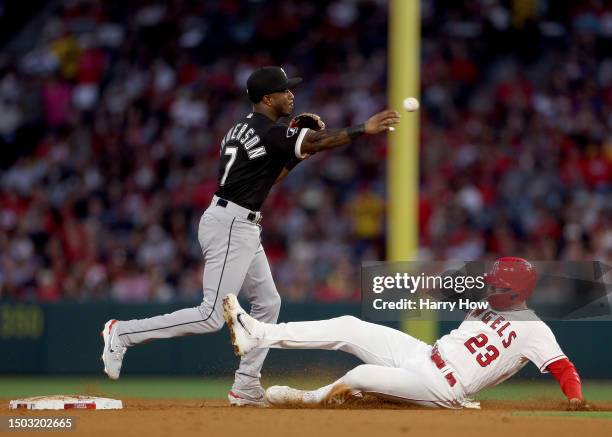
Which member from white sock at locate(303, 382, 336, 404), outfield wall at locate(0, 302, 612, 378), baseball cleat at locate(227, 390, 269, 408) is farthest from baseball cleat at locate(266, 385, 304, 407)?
outfield wall at locate(0, 302, 612, 378)

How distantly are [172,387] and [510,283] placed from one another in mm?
4474

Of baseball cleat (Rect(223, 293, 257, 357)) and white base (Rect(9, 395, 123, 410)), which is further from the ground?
baseball cleat (Rect(223, 293, 257, 357))

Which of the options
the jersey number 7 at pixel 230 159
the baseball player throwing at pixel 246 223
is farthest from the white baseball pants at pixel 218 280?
the jersey number 7 at pixel 230 159

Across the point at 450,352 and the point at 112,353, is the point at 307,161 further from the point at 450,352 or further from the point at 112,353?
the point at 450,352

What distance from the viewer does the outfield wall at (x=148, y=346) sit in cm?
1112

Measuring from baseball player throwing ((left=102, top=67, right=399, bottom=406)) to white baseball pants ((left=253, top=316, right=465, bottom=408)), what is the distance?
484 mm

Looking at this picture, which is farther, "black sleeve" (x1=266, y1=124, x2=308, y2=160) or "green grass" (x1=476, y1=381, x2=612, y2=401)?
"green grass" (x1=476, y1=381, x2=612, y2=401)

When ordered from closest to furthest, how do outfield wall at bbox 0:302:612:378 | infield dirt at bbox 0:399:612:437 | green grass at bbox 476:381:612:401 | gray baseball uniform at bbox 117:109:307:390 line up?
1. infield dirt at bbox 0:399:612:437
2. gray baseball uniform at bbox 117:109:307:390
3. green grass at bbox 476:381:612:401
4. outfield wall at bbox 0:302:612:378

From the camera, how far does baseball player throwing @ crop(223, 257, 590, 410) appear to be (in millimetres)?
6633

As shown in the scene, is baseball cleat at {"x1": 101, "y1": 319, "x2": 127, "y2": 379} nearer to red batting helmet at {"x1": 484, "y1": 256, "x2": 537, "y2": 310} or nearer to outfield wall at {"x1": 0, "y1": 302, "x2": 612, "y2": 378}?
red batting helmet at {"x1": 484, "y1": 256, "x2": 537, "y2": 310}

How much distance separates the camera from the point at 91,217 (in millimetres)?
13609

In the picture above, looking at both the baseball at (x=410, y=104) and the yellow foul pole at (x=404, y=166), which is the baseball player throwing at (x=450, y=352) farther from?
the baseball at (x=410, y=104)

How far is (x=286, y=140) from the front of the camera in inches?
272

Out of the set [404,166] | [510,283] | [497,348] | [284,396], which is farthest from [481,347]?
[404,166]
